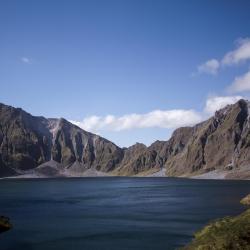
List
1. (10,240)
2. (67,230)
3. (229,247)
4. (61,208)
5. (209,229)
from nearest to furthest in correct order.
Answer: (229,247) → (209,229) → (10,240) → (67,230) → (61,208)

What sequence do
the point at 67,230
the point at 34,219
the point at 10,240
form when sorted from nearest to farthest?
the point at 10,240 → the point at 67,230 → the point at 34,219

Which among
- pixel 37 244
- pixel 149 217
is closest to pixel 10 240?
pixel 37 244

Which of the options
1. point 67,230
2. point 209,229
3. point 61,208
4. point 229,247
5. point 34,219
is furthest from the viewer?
point 61,208

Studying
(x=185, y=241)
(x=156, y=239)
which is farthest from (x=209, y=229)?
(x=156, y=239)

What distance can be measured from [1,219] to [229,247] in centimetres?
6081

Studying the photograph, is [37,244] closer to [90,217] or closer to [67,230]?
[67,230]

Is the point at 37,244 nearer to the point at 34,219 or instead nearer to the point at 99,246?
the point at 99,246

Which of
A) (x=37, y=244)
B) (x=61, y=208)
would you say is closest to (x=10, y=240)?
(x=37, y=244)

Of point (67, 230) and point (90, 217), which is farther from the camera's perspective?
point (90, 217)

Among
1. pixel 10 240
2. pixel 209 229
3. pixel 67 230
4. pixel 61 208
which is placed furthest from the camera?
pixel 61 208

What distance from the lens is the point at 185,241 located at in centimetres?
7825

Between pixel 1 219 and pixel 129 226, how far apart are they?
28484mm

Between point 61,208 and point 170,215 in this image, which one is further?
point 61,208

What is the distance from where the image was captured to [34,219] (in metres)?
112
